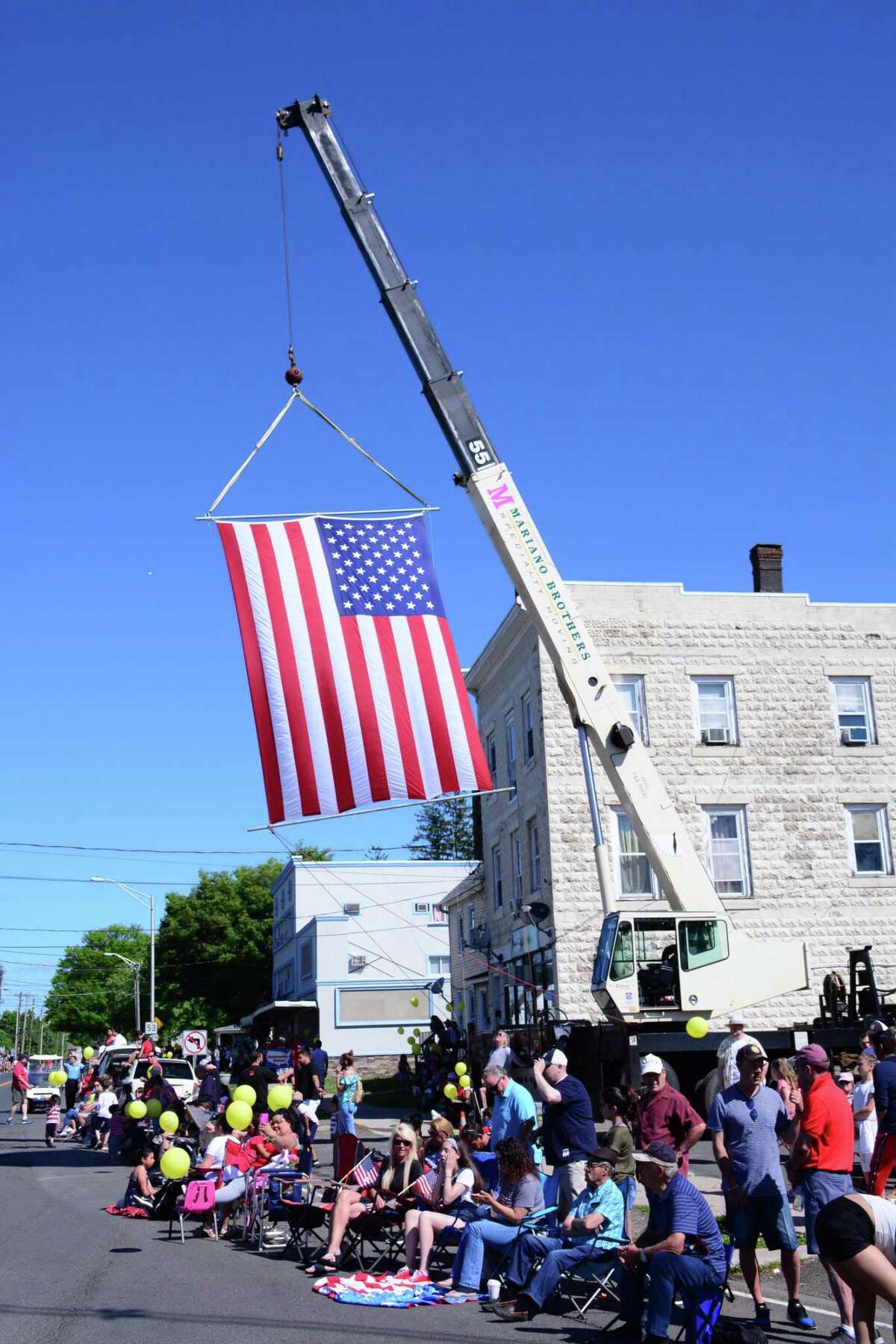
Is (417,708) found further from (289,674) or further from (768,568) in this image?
(768,568)

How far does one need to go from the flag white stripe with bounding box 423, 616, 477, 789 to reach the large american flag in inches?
0.5

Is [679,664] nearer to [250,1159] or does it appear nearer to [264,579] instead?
Answer: [264,579]

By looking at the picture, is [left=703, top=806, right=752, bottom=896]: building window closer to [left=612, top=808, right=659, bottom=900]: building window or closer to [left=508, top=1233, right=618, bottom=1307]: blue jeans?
[left=612, top=808, right=659, bottom=900]: building window

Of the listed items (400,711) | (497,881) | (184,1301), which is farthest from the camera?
(497,881)

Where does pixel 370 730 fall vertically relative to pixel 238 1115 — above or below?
above

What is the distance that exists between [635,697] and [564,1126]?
18456mm

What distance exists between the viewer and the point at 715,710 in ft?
95.5

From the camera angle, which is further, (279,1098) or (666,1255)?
(279,1098)

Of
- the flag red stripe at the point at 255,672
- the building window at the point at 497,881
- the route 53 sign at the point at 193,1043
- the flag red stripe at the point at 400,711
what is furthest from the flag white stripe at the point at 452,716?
the route 53 sign at the point at 193,1043

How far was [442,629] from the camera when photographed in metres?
17.0

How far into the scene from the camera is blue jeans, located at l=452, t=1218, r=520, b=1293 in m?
9.69

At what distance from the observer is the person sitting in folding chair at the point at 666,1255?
7.69 metres

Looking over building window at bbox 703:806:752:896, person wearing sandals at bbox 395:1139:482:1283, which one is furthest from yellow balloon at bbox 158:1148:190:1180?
building window at bbox 703:806:752:896

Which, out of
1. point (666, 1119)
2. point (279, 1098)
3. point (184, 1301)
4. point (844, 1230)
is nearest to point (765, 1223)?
point (666, 1119)
